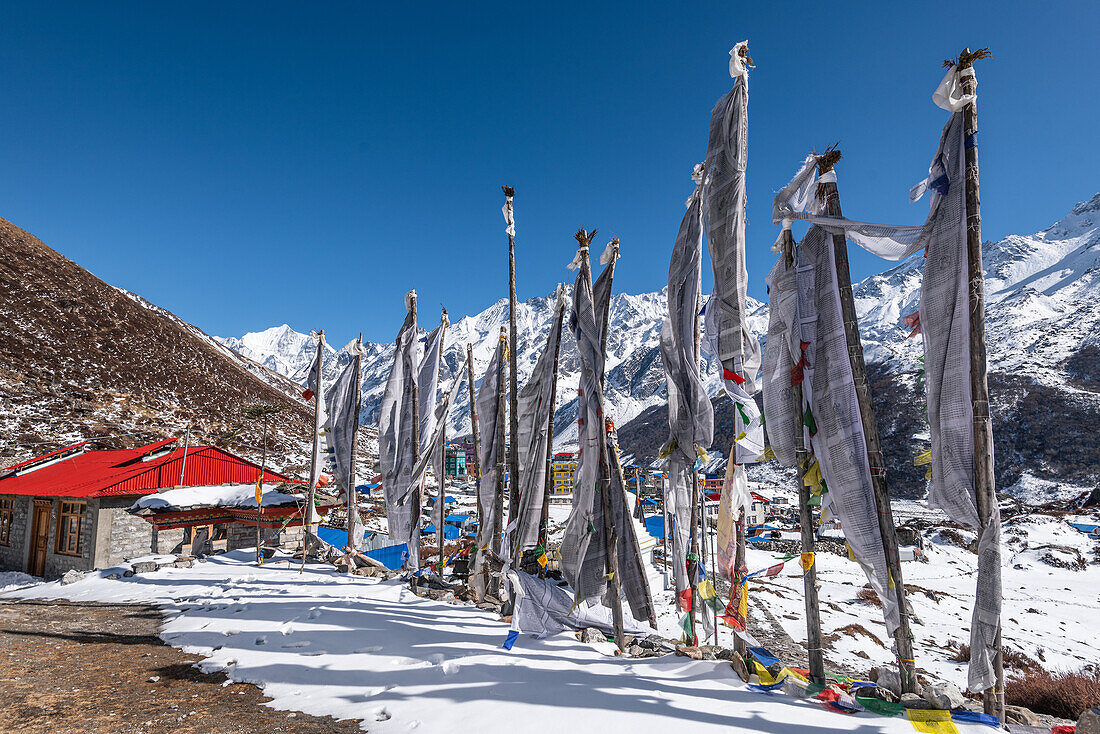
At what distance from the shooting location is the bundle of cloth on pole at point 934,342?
4879mm

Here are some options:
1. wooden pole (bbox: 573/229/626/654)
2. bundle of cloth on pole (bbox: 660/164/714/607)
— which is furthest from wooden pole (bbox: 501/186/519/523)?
bundle of cloth on pole (bbox: 660/164/714/607)

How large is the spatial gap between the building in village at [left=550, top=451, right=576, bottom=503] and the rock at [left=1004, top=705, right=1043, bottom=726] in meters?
36.1

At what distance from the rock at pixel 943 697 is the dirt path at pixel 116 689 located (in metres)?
5.35

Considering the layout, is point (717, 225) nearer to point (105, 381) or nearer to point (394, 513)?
point (394, 513)

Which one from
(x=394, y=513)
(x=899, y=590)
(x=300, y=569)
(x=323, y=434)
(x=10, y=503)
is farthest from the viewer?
(x=10, y=503)

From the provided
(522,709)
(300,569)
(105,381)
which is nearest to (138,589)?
(300,569)

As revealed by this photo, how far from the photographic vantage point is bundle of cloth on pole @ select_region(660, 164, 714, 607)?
6.98 meters

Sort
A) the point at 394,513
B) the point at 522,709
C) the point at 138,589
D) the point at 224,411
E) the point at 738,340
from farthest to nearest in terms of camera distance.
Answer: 1. the point at 224,411
2. the point at 394,513
3. the point at 138,589
4. the point at 738,340
5. the point at 522,709

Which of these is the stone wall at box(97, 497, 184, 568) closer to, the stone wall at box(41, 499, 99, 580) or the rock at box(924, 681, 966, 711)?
the stone wall at box(41, 499, 99, 580)

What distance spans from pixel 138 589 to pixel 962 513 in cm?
1620

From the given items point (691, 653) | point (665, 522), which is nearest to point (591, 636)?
point (691, 653)

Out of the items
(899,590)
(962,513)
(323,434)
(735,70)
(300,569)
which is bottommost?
(300,569)

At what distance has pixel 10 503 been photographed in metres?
17.7

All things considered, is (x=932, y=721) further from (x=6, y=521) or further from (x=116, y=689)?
(x=6, y=521)
